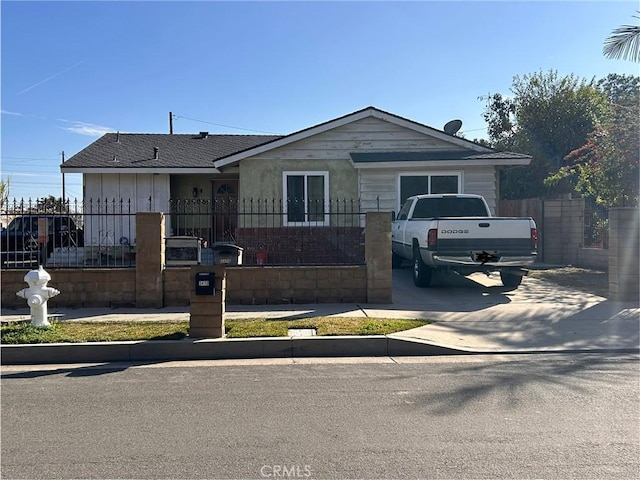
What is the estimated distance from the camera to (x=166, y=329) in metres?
8.49

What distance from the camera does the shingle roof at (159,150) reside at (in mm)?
17703

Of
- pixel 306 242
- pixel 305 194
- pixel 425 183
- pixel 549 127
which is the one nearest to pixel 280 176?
pixel 305 194

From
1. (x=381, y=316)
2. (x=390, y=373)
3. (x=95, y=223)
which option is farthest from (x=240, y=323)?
(x=95, y=223)

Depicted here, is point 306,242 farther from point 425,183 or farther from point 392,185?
point 425,183

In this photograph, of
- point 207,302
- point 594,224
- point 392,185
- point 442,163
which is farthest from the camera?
point 594,224

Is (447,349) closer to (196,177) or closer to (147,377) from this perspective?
(147,377)

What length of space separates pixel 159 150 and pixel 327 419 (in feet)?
53.5

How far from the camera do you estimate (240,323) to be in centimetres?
884

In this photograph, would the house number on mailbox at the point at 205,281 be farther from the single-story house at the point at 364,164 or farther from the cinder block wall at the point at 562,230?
the cinder block wall at the point at 562,230

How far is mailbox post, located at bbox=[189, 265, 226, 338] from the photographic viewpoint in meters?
8.03

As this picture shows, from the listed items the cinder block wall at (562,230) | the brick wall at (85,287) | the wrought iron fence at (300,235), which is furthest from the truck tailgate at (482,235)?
the cinder block wall at (562,230)

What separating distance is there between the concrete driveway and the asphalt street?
32.7 inches

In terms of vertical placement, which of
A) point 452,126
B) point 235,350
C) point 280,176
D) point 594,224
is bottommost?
point 235,350

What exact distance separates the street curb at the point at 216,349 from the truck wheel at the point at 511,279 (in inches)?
219
